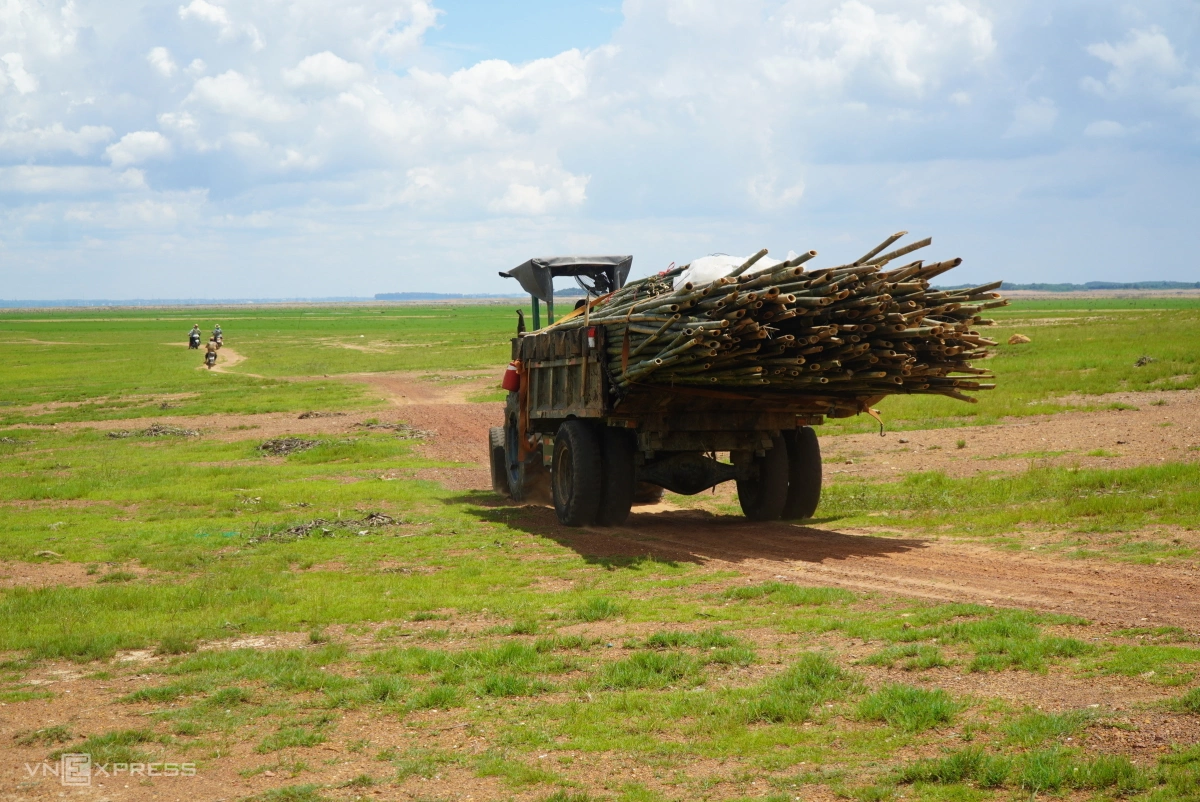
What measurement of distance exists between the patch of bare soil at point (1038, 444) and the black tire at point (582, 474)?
17.9ft

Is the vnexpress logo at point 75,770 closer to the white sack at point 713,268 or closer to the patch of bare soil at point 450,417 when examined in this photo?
the white sack at point 713,268

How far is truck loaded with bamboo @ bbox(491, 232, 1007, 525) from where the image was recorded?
1097 centimetres

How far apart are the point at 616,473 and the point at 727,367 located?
306cm

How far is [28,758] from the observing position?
6.61m

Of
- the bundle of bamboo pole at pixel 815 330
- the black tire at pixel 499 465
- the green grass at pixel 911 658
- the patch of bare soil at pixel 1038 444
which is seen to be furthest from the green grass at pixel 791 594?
the black tire at pixel 499 465

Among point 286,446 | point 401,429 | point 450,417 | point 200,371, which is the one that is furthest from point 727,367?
point 200,371

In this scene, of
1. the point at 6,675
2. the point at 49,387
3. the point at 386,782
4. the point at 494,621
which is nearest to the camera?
the point at 386,782

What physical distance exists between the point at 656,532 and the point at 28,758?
8360 mm

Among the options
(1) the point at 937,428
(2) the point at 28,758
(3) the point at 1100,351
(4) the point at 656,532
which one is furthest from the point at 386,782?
(3) the point at 1100,351

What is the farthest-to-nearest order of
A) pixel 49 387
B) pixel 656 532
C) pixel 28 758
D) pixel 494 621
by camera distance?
pixel 49 387
pixel 656 532
pixel 494 621
pixel 28 758

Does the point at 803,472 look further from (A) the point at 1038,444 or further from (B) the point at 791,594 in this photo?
A: (A) the point at 1038,444

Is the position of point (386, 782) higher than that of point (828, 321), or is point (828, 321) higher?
point (828, 321)

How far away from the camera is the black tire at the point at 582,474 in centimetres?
1395

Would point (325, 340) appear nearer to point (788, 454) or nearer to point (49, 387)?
point (49, 387)
